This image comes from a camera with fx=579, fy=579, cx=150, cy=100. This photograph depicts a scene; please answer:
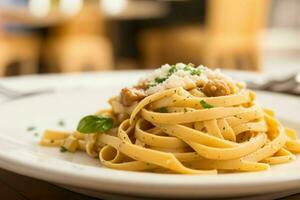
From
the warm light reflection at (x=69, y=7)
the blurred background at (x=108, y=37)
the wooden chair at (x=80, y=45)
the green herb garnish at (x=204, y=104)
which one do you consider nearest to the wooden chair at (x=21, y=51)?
the blurred background at (x=108, y=37)

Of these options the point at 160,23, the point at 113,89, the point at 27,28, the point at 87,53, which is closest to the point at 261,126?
the point at 113,89

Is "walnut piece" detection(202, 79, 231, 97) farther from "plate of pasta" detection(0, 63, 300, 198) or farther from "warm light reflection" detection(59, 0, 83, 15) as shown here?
"warm light reflection" detection(59, 0, 83, 15)

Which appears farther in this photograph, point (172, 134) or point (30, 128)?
point (30, 128)

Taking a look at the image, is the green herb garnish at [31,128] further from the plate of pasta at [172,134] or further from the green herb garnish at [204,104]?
the green herb garnish at [204,104]

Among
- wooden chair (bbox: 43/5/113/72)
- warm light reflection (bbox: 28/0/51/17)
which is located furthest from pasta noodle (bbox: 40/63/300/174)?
wooden chair (bbox: 43/5/113/72)

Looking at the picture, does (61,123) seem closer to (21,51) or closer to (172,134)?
(172,134)

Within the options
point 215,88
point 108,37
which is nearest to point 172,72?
point 215,88
